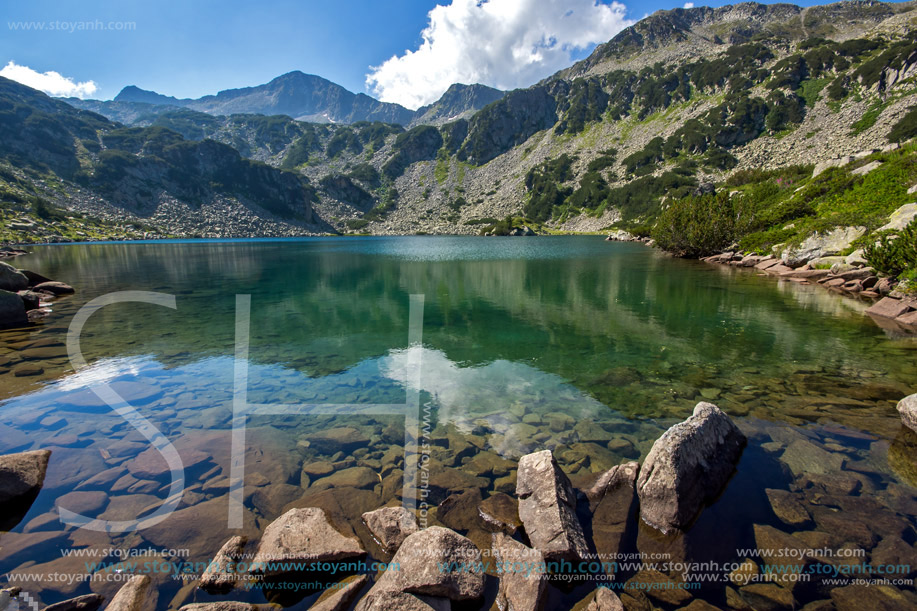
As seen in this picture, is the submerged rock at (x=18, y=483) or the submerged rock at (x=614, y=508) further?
the submerged rock at (x=18, y=483)

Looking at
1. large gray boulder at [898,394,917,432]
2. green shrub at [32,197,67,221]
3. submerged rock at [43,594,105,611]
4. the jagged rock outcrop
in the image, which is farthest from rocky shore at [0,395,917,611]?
green shrub at [32,197,67,221]

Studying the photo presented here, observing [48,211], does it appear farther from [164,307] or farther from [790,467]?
[790,467]

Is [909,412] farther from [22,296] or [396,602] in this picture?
[22,296]

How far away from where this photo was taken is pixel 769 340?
17.1 meters

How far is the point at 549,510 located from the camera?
19.7ft

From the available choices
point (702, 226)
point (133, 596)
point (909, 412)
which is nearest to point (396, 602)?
point (133, 596)

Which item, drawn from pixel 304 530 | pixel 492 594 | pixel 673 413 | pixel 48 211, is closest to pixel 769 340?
pixel 673 413

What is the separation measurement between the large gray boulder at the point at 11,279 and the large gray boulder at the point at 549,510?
34.3m

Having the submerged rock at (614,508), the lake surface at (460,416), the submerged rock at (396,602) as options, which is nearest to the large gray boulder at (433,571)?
the submerged rock at (396,602)

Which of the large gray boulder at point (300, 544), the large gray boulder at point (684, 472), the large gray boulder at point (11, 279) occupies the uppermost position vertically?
the large gray boulder at point (11, 279)

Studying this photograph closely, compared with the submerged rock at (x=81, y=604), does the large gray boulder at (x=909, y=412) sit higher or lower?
higher

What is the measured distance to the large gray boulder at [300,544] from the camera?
213 inches

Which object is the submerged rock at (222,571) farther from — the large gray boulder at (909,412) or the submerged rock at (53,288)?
the submerged rock at (53,288)

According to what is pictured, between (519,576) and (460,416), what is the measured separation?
5555mm
